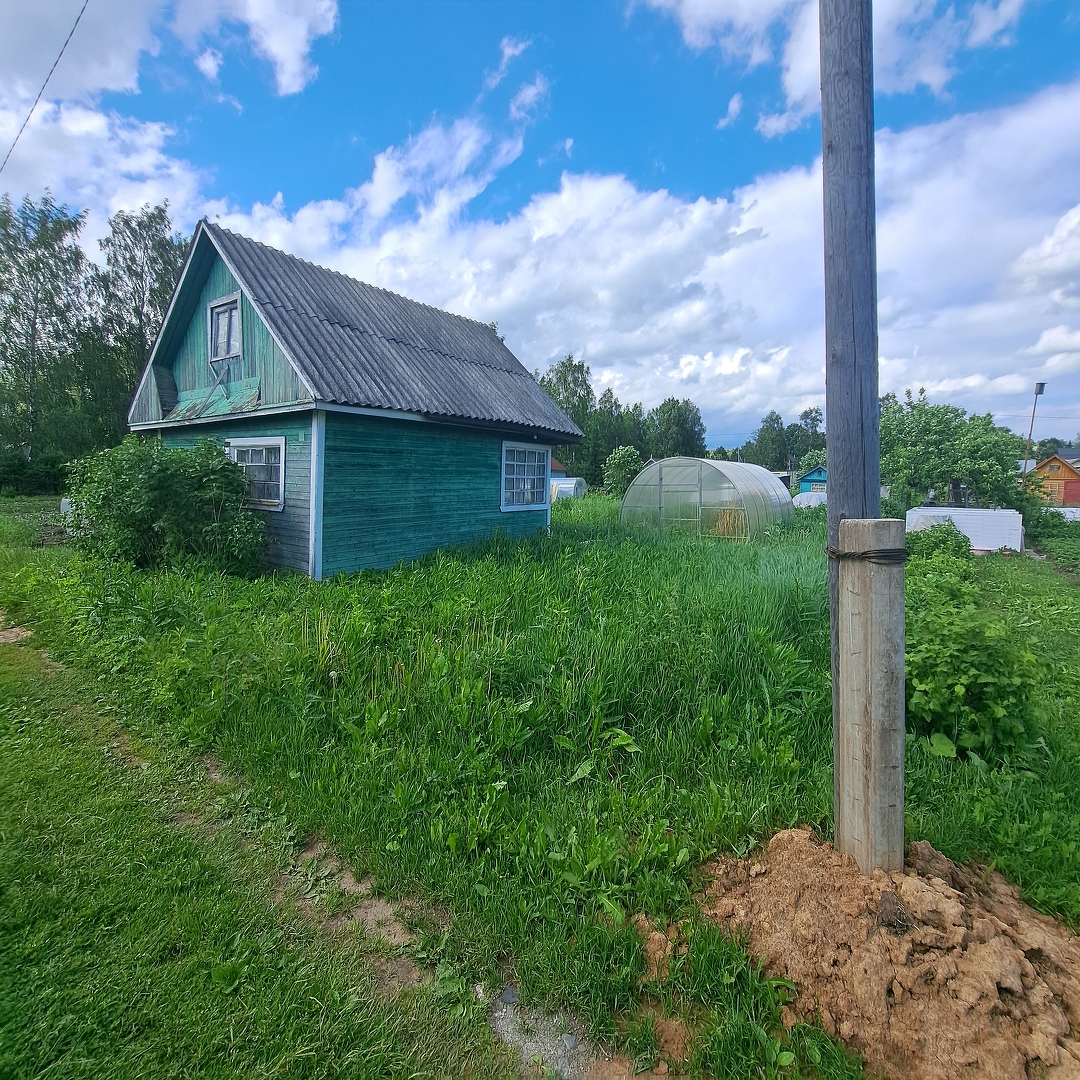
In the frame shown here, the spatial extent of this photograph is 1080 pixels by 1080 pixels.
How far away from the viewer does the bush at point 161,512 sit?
8227 millimetres

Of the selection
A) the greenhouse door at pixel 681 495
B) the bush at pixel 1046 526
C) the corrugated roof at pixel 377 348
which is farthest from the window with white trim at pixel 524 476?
the bush at pixel 1046 526

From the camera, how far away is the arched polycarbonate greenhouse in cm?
1467

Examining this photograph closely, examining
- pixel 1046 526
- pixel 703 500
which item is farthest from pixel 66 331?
pixel 1046 526

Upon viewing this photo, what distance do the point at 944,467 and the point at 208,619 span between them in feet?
78.3

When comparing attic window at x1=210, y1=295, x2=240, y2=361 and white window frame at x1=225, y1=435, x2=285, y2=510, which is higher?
attic window at x1=210, y1=295, x2=240, y2=361

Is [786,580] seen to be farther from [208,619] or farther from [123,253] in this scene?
[123,253]

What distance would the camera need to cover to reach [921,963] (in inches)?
79.6

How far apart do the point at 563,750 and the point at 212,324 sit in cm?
1081

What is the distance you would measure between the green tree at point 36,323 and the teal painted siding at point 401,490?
80.0 feet

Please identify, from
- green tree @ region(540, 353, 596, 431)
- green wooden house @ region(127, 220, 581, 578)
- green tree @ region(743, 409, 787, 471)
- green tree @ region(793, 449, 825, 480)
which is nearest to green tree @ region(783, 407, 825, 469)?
green tree @ region(743, 409, 787, 471)

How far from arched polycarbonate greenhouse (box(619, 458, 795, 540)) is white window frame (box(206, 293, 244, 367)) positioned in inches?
404

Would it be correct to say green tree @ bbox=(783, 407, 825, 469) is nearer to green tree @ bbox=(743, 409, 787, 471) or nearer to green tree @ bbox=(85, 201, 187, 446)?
green tree @ bbox=(743, 409, 787, 471)

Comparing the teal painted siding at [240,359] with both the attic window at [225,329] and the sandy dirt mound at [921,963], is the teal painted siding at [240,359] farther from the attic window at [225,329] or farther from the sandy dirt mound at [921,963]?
the sandy dirt mound at [921,963]

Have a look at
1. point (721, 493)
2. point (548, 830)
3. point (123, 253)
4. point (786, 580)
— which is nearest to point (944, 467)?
point (721, 493)
